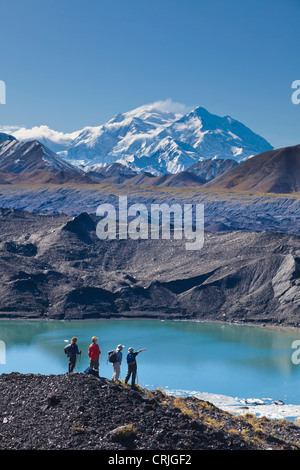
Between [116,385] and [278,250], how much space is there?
53.0 metres

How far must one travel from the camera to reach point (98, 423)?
18031 mm

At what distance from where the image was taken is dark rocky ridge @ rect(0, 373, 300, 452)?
56.5ft

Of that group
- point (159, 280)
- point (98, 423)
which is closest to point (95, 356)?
point (98, 423)

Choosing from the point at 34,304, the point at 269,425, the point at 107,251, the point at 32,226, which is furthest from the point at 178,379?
the point at 32,226

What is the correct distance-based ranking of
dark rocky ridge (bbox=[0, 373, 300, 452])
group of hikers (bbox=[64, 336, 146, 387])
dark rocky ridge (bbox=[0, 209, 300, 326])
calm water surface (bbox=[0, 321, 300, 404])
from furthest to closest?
dark rocky ridge (bbox=[0, 209, 300, 326]) < calm water surface (bbox=[0, 321, 300, 404]) < group of hikers (bbox=[64, 336, 146, 387]) < dark rocky ridge (bbox=[0, 373, 300, 452])

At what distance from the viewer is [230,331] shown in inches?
2379

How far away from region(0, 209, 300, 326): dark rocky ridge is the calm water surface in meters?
2.73

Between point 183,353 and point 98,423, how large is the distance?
32777 mm

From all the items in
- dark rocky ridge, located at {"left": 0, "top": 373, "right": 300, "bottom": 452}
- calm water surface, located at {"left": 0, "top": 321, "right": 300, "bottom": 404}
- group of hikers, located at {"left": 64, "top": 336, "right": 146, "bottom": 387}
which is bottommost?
calm water surface, located at {"left": 0, "top": 321, "right": 300, "bottom": 404}

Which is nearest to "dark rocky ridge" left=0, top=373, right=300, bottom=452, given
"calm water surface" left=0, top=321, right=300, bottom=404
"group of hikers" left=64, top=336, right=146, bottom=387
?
"group of hikers" left=64, top=336, right=146, bottom=387

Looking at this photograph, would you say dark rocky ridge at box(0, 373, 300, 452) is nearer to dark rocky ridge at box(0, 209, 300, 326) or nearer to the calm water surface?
the calm water surface

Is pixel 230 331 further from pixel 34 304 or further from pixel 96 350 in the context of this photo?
pixel 96 350

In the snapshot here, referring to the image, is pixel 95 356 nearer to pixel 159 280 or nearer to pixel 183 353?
pixel 183 353

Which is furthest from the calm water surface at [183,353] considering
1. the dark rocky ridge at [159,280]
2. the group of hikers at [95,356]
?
the group of hikers at [95,356]
